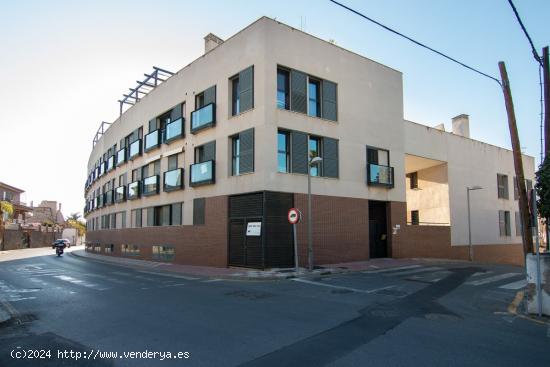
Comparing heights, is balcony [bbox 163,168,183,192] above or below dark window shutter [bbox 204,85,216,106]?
below

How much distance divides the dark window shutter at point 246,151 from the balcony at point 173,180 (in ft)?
19.5

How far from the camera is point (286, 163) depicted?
60.4ft

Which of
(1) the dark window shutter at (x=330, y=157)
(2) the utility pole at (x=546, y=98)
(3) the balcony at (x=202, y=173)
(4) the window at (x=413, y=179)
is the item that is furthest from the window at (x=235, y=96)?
(4) the window at (x=413, y=179)

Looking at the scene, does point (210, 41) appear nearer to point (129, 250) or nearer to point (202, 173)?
point (202, 173)

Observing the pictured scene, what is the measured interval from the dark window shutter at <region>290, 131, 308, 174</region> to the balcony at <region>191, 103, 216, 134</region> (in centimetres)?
476

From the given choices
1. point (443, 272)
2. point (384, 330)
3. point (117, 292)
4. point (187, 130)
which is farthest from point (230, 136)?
point (384, 330)

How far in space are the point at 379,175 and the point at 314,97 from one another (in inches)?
228

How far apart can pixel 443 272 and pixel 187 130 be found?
51.6ft

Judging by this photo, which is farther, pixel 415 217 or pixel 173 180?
pixel 415 217

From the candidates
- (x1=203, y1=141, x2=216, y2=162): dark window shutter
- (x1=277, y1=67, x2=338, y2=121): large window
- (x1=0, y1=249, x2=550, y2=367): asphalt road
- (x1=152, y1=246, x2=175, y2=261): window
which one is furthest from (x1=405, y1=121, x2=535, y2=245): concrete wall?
(x1=152, y1=246, x2=175, y2=261): window

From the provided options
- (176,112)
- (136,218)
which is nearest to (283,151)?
(176,112)

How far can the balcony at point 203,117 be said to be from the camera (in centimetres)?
2052

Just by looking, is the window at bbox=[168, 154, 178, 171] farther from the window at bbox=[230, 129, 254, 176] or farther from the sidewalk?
the sidewalk

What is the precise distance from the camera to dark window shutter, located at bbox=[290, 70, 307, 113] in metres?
18.8
